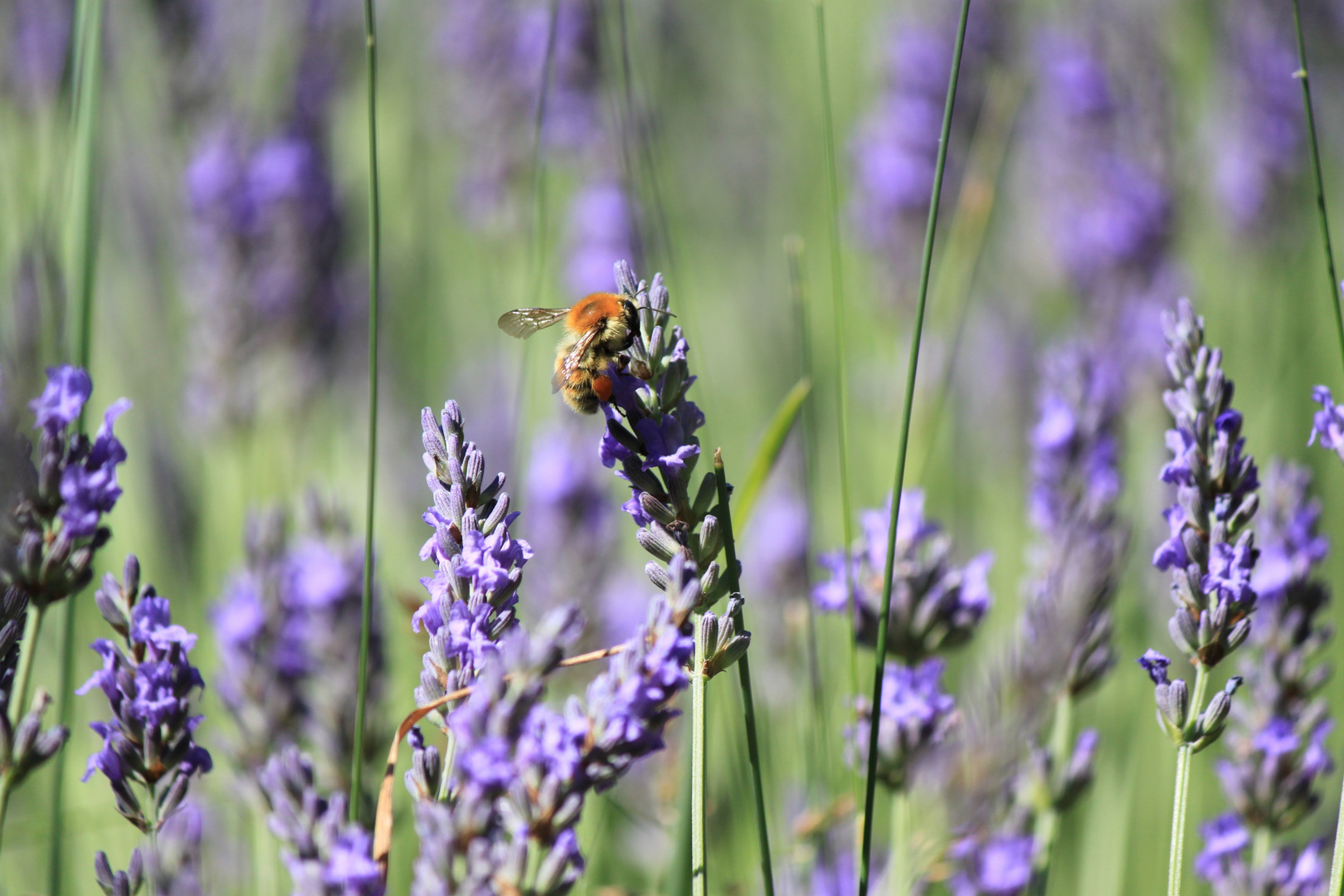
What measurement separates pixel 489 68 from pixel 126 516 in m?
1.38

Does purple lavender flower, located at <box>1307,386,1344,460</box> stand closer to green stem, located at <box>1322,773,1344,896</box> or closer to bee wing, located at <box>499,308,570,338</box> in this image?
green stem, located at <box>1322,773,1344,896</box>

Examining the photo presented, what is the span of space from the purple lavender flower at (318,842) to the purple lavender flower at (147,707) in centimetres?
10

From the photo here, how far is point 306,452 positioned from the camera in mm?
2730

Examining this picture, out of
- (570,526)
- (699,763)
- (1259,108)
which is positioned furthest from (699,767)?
(1259,108)

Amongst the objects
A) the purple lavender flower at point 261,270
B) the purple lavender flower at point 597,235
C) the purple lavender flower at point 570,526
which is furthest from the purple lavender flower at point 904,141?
the purple lavender flower at point 261,270

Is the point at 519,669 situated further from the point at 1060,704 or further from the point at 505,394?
the point at 505,394

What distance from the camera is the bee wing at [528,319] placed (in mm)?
1265

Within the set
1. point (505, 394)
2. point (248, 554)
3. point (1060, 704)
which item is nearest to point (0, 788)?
point (248, 554)

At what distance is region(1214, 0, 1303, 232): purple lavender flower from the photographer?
9.32ft

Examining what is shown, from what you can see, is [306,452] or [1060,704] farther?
[306,452]

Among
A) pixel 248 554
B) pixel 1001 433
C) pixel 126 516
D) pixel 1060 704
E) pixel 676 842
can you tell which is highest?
pixel 1001 433

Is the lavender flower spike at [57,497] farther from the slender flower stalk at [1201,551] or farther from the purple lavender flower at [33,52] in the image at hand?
the purple lavender flower at [33,52]

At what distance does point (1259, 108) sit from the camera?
2.91 m

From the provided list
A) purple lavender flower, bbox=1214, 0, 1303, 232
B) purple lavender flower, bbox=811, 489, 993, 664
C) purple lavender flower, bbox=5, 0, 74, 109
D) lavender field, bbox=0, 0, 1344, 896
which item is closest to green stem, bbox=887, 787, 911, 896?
lavender field, bbox=0, 0, 1344, 896
